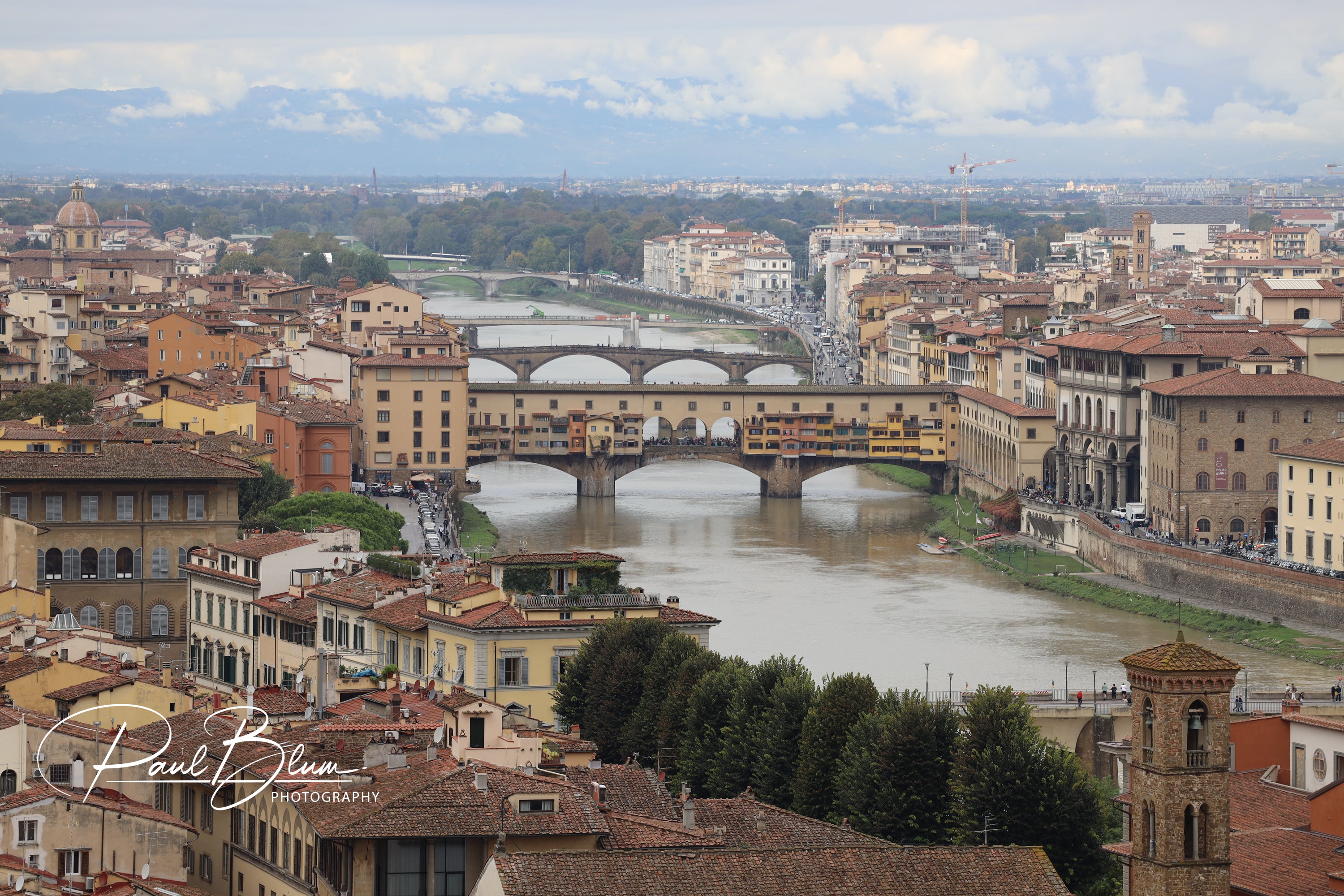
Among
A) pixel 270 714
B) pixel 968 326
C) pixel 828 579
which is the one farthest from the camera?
pixel 968 326

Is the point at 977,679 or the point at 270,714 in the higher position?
the point at 270,714

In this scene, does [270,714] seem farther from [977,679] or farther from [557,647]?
[977,679]

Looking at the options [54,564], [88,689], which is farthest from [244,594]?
[88,689]

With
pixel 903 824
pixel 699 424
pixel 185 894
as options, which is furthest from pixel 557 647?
pixel 699 424

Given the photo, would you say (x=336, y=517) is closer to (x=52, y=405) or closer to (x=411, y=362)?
(x=52, y=405)

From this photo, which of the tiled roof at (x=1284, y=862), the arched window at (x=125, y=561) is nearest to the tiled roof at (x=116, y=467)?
the arched window at (x=125, y=561)

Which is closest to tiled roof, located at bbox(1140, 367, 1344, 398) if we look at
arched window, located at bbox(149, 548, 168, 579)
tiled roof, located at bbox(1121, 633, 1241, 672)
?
arched window, located at bbox(149, 548, 168, 579)

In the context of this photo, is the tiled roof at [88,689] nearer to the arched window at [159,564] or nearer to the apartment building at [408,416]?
the arched window at [159,564]
